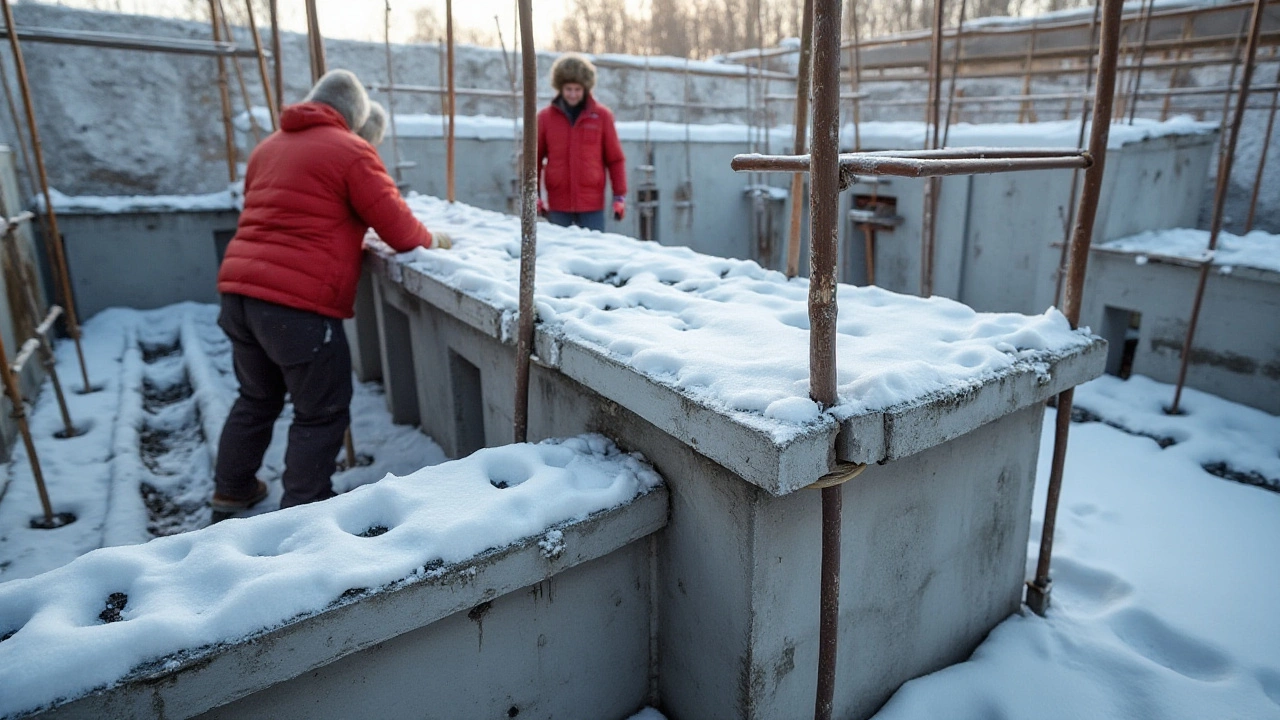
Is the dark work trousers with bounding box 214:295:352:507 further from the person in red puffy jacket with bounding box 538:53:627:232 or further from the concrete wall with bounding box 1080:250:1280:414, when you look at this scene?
the concrete wall with bounding box 1080:250:1280:414

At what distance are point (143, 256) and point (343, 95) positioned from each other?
613 centimetres

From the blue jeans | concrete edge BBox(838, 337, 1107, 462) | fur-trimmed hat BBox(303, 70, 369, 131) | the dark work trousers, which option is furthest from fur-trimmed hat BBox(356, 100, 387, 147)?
concrete edge BBox(838, 337, 1107, 462)

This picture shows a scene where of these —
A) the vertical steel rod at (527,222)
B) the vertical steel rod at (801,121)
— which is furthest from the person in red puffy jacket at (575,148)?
the vertical steel rod at (527,222)

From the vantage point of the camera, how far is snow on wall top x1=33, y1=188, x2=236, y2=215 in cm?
777

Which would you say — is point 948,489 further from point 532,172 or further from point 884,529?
point 532,172

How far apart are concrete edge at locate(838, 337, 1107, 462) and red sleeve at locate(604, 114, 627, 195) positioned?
14.8ft

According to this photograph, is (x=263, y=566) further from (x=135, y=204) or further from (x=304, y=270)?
(x=135, y=204)

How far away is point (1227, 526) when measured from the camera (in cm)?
400

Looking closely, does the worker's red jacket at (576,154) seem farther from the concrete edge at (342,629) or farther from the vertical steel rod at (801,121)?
the concrete edge at (342,629)

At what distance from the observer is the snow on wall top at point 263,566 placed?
143 cm

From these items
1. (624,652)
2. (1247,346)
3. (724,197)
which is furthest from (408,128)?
(1247,346)

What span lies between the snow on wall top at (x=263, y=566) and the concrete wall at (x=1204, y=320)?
6.49 metres

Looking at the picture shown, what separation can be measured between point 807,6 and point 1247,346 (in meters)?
5.56

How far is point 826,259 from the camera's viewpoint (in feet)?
5.25
